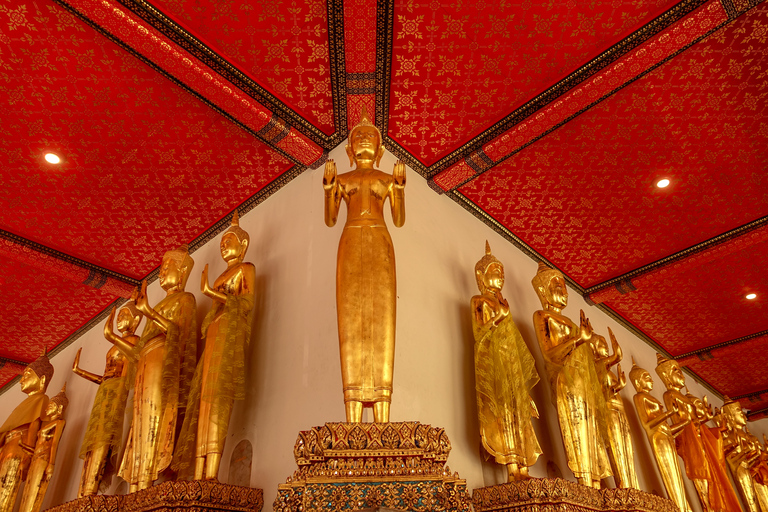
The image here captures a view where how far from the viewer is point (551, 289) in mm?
3900

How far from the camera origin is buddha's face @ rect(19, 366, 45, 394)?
15.6ft

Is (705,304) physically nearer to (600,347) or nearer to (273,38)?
(600,347)

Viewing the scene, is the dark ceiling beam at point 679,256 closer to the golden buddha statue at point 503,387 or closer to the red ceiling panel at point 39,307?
the golden buddha statue at point 503,387

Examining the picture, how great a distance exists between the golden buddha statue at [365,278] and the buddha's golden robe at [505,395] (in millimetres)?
1051

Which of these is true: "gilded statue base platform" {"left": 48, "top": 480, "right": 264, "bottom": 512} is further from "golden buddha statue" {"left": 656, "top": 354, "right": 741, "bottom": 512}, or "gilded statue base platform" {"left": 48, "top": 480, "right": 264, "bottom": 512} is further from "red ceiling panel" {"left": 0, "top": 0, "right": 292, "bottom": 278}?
"golden buddha statue" {"left": 656, "top": 354, "right": 741, "bottom": 512}

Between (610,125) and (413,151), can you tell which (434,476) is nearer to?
(413,151)

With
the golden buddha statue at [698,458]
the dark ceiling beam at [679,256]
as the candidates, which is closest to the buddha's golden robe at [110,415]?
the golden buddha statue at [698,458]

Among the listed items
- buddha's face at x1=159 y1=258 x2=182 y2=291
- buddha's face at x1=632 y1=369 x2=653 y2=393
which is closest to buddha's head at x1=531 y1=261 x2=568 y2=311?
buddha's face at x1=632 y1=369 x2=653 y2=393

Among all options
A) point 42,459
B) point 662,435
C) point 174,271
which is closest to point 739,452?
point 662,435

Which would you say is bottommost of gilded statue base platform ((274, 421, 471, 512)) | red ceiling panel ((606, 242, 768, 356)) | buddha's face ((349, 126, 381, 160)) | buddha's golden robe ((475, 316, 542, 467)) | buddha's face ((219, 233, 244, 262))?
gilded statue base platform ((274, 421, 471, 512))

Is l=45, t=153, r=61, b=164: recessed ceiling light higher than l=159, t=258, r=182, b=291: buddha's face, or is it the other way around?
l=45, t=153, r=61, b=164: recessed ceiling light

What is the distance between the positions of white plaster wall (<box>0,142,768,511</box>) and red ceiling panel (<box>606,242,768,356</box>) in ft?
6.88

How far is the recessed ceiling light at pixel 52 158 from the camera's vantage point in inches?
156

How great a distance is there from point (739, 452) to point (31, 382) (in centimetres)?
726
